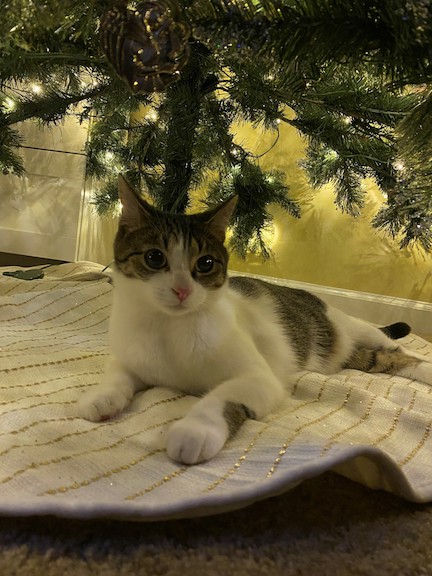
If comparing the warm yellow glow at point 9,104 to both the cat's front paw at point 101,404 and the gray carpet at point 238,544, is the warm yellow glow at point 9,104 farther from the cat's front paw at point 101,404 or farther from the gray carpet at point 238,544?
the gray carpet at point 238,544

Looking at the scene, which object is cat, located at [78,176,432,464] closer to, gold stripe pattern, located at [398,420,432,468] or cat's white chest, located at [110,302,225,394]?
cat's white chest, located at [110,302,225,394]

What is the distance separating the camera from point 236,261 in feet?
8.93

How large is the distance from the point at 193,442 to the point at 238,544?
0.43 feet

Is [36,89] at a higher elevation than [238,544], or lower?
higher

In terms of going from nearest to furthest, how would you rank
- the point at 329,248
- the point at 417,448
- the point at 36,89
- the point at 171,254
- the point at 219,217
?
the point at 417,448 < the point at 171,254 < the point at 219,217 < the point at 36,89 < the point at 329,248

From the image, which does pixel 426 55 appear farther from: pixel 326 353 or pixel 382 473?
pixel 326 353

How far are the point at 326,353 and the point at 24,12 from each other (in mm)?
1005

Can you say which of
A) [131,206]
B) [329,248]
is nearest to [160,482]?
[131,206]

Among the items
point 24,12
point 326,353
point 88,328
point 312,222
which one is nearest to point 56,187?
point 312,222

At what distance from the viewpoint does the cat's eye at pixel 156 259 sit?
846 millimetres

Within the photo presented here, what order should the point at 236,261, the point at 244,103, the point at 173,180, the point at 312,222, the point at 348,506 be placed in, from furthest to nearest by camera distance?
1. the point at 236,261
2. the point at 312,222
3. the point at 173,180
4. the point at 244,103
5. the point at 348,506

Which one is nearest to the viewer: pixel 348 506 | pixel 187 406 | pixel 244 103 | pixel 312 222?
pixel 348 506

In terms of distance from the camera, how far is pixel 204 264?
88cm

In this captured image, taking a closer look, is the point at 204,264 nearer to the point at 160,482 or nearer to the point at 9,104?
the point at 160,482
